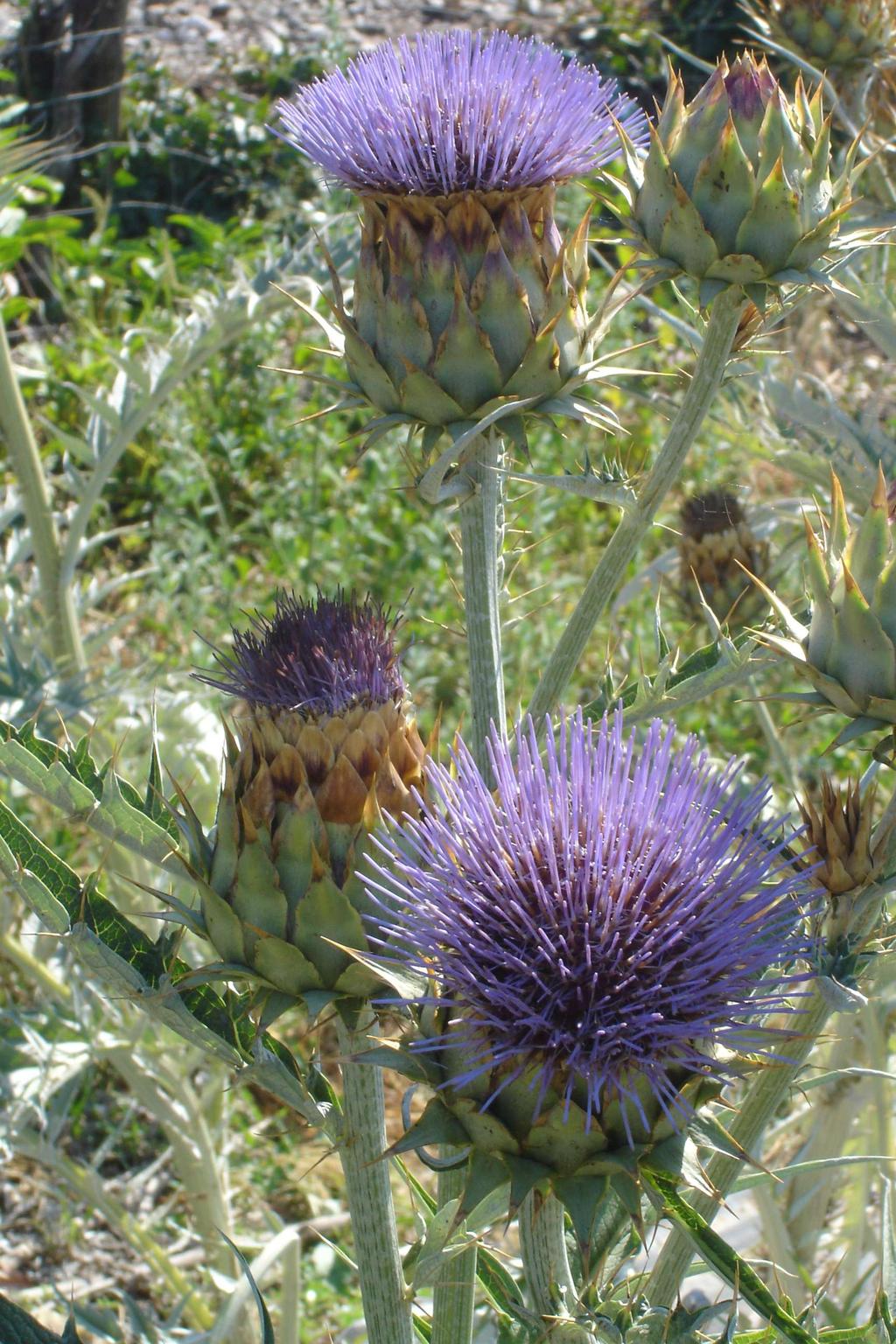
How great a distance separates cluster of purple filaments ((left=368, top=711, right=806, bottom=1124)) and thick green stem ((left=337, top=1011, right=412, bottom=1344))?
0.20m

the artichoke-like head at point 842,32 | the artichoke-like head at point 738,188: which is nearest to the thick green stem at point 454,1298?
the artichoke-like head at point 738,188

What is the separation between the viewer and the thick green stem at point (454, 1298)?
1287 mm

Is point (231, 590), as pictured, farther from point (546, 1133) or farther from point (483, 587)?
point (546, 1133)

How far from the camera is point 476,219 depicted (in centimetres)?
153

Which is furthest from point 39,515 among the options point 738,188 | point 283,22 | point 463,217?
point 283,22

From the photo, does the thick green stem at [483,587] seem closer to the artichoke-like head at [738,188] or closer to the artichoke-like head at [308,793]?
the artichoke-like head at [308,793]

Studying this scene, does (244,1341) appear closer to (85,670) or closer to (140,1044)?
(140,1044)

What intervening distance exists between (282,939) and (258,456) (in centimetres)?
369

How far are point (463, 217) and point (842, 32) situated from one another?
142cm

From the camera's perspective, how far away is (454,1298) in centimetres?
132

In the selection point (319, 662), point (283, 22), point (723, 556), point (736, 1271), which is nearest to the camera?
point (736, 1271)

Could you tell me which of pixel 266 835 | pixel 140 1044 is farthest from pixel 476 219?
pixel 140 1044

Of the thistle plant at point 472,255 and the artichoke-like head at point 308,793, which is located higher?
the thistle plant at point 472,255

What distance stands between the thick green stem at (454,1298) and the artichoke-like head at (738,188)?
1.02 metres
